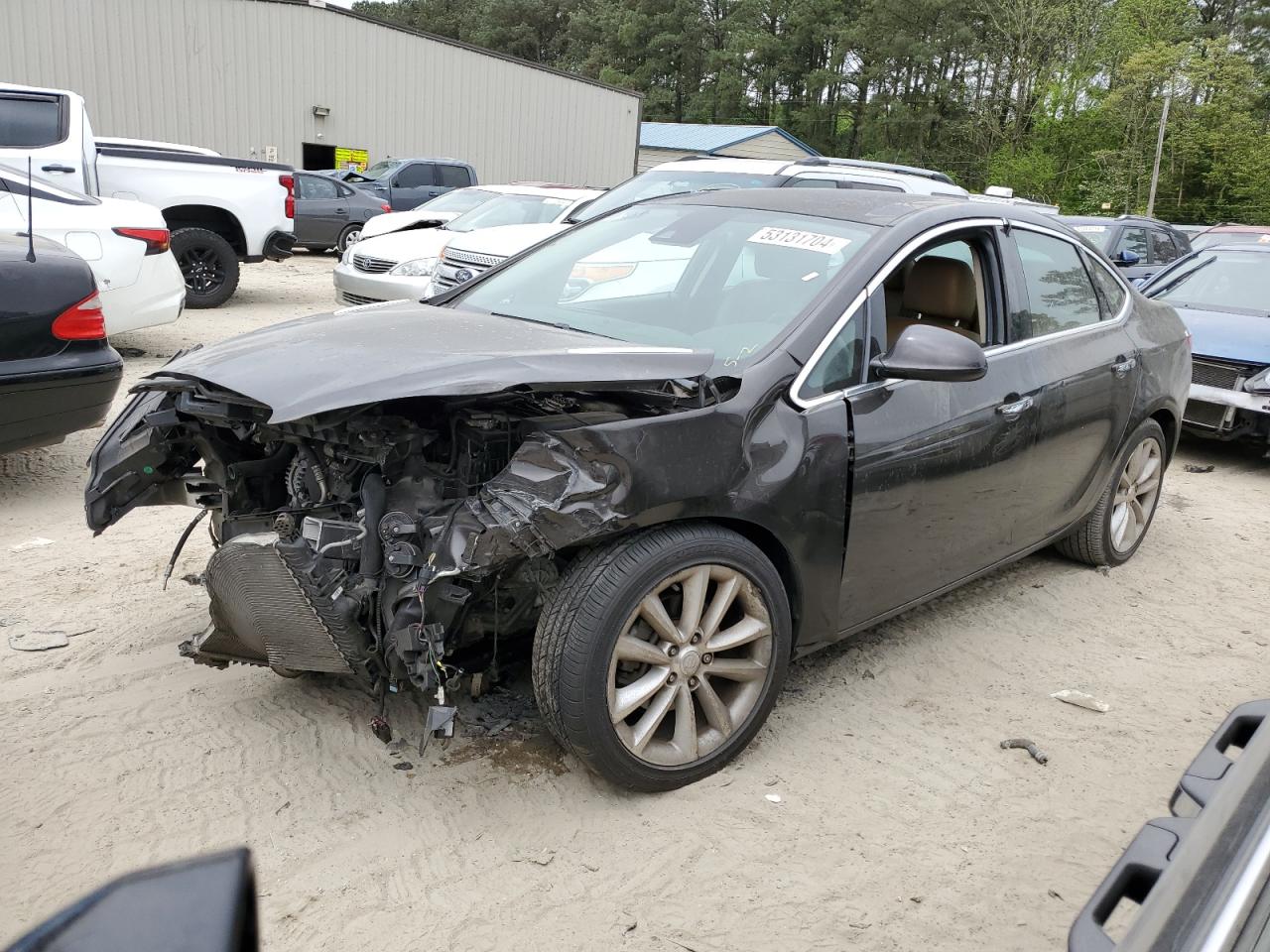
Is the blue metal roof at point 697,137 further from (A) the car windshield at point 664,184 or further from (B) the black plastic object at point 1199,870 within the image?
(B) the black plastic object at point 1199,870

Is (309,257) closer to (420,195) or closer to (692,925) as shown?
(420,195)

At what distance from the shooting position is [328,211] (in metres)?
18.1

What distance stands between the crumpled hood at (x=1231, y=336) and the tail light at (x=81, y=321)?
700 cm

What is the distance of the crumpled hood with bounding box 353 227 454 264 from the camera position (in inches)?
419

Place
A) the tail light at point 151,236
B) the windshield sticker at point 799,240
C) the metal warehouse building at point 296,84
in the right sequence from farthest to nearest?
1. the metal warehouse building at point 296,84
2. the tail light at point 151,236
3. the windshield sticker at point 799,240

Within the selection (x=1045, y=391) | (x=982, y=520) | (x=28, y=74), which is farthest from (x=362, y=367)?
(x=28, y=74)

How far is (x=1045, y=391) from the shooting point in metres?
4.05

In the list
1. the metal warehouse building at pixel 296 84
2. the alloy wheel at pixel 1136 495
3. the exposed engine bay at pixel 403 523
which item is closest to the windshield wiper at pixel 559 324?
the exposed engine bay at pixel 403 523

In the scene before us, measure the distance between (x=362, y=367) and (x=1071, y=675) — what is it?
117 inches

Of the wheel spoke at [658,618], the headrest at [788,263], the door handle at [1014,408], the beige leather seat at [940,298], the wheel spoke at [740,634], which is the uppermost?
the headrest at [788,263]

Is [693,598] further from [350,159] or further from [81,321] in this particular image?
[350,159]

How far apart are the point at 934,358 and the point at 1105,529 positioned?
7.50 ft

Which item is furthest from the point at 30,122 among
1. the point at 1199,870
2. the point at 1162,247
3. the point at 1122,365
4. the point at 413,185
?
the point at 1162,247

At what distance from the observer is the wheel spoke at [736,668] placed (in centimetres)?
311
